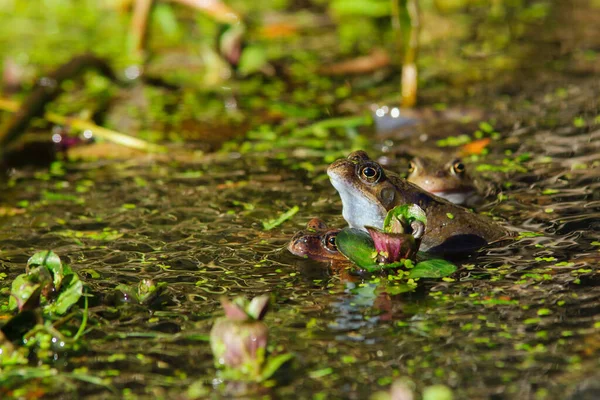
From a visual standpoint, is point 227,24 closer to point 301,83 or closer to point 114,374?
point 301,83

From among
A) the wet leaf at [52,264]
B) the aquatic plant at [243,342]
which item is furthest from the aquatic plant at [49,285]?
the aquatic plant at [243,342]

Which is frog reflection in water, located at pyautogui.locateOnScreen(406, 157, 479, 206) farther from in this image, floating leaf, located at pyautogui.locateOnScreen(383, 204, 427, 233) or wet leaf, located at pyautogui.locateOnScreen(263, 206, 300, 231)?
floating leaf, located at pyautogui.locateOnScreen(383, 204, 427, 233)

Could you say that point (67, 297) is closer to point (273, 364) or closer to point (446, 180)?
point (273, 364)

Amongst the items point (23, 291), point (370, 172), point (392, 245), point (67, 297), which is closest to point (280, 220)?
point (370, 172)

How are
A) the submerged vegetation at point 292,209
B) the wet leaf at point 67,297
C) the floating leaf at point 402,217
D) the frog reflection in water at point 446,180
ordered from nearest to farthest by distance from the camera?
→ 1. the submerged vegetation at point 292,209
2. the wet leaf at point 67,297
3. the floating leaf at point 402,217
4. the frog reflection in water at point 446,180

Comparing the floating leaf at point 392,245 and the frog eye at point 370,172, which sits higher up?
the frog eye at point 370,172

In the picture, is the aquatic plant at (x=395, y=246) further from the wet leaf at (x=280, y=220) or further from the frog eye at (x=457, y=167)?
the frog eye at (x=457, y=167)
